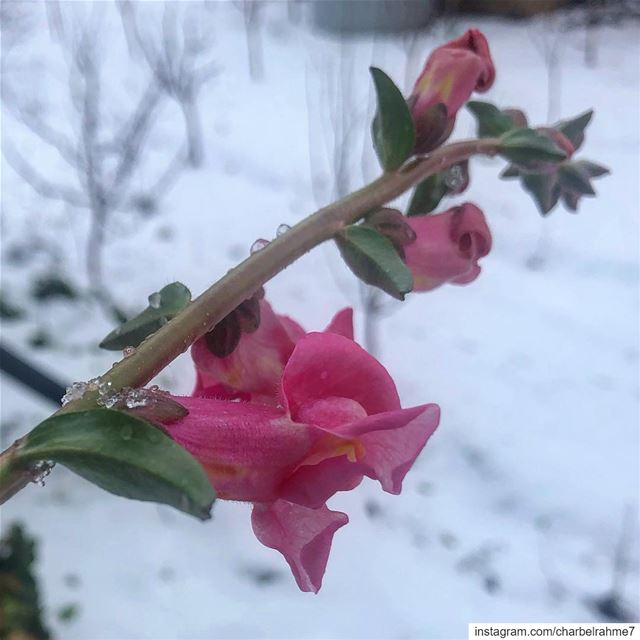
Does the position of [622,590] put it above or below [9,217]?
below

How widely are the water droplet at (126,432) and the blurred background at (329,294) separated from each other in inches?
43.6

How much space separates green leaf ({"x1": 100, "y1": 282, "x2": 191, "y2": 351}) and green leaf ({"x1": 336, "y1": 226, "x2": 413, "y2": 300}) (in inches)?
3.1

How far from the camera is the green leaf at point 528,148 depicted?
0.43 meters

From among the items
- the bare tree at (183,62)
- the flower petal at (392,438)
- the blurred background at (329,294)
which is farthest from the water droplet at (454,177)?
the bare tree at (183,62)

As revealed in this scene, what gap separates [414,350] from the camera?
6.45 feet

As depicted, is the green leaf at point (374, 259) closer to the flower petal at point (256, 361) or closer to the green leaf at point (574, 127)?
the flower petal at point (256, 361)

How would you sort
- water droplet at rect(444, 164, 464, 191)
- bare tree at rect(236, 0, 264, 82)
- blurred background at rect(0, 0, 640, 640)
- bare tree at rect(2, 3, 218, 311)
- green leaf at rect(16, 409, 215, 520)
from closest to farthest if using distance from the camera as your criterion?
green leaf at rect(16, 409, 215, 520) < water droplet at rect(444, 164, 464, 191) < blurred background at rect(0, 0, 640, 640) < bare tree at rect(2, 3, 218, 311) < bare tree at rect(236, 0, 264, 82)

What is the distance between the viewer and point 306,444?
0.94ft

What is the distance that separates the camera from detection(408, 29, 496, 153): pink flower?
1.43 feet

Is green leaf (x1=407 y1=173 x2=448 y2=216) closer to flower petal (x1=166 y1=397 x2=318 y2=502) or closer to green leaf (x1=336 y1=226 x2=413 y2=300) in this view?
green leaf (x1=336 y1=226 x2=413 y2=300)

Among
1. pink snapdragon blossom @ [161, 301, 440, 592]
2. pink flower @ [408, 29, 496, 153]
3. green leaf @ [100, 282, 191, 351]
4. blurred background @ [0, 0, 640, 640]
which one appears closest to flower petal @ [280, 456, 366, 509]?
pink snapdragon blossom @ [161, 301, 440, 592]

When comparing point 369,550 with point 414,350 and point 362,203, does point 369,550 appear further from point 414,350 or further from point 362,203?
point 362,203

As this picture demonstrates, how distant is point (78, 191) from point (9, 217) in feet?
0.78

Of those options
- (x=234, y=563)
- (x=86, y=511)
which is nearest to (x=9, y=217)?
(x=86, y=511)
